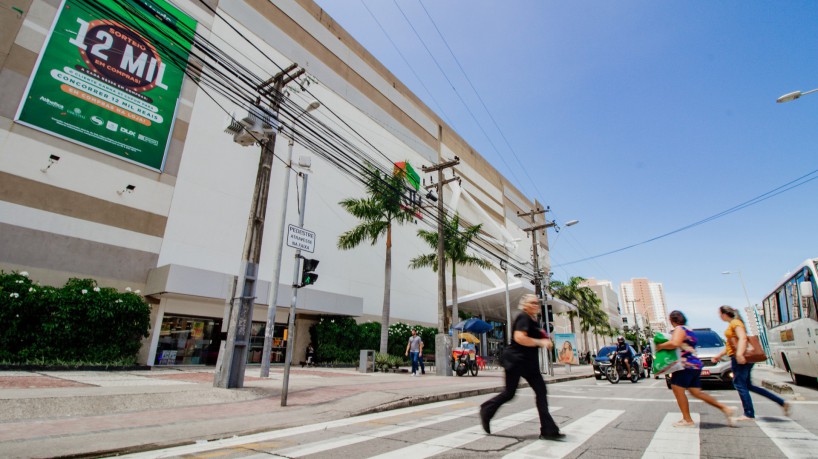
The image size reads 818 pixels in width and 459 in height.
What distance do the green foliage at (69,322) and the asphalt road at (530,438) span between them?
10.9 metres

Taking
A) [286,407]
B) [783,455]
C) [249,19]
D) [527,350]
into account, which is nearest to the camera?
[783,455]

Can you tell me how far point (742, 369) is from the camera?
5848 mm

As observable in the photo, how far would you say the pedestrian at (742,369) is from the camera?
5.68 m

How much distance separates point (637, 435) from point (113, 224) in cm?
1759

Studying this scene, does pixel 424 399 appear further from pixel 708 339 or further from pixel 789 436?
pixel 708 339

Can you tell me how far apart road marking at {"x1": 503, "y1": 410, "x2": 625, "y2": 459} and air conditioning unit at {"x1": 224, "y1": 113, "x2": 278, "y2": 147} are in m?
8.33

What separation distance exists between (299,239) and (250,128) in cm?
308

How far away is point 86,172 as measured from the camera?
14609 millimetres

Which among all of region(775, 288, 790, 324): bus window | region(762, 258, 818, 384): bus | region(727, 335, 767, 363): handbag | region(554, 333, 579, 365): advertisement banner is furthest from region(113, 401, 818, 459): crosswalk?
region(554, 333, 579, 365): advertisement banner

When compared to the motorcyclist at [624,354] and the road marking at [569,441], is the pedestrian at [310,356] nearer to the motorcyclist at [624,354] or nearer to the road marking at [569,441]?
the motorcyclist at [624,354]

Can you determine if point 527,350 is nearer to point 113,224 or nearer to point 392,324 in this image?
point 113,224

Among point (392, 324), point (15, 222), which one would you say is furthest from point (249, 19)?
point (392, 324)

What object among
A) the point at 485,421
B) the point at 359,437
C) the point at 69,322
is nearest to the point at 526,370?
the point at 485,421

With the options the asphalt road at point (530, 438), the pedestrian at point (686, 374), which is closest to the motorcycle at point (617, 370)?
the asphalt road at point (530, 438)
